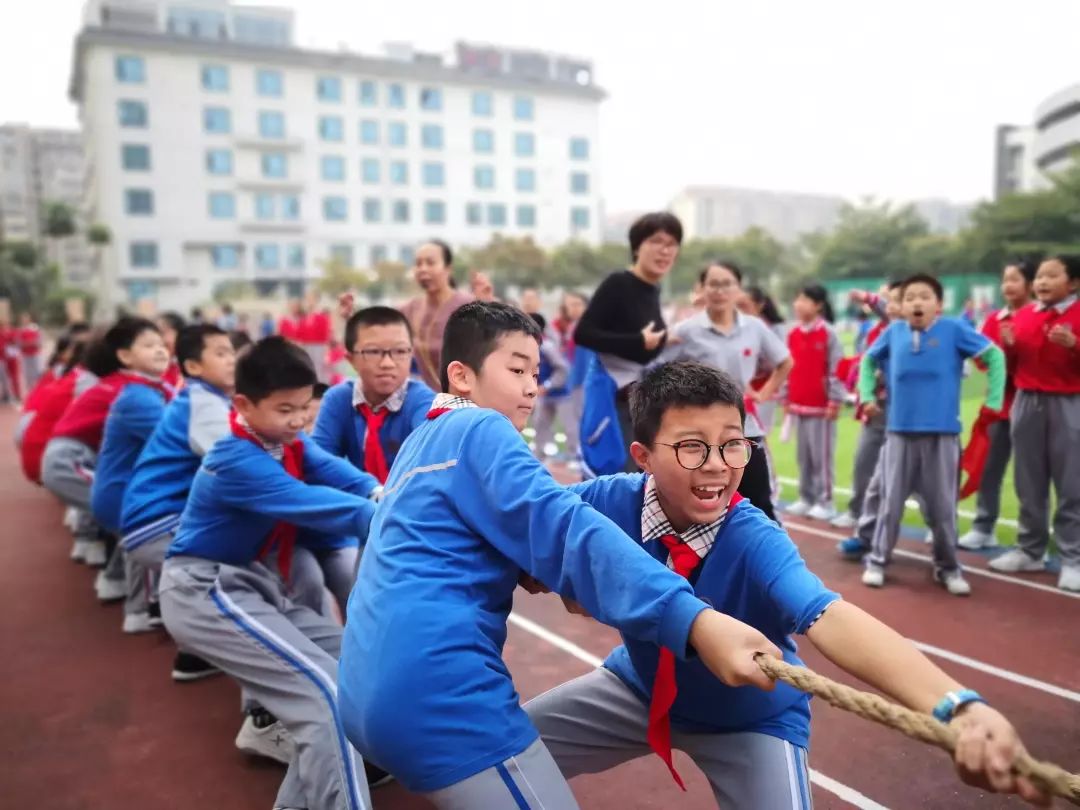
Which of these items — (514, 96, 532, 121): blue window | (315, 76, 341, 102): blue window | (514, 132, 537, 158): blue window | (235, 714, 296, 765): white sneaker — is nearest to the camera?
(235, 714, 296, 765): white sneaker

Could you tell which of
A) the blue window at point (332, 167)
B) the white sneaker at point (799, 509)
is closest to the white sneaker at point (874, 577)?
the white sneaker at point (799, 509)

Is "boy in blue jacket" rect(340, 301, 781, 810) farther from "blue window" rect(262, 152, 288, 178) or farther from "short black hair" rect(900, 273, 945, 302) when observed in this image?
"blue window" rect(262, 152, 288, 178)

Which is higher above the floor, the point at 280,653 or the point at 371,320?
the point at 371,320

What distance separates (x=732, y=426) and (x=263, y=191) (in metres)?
46.3

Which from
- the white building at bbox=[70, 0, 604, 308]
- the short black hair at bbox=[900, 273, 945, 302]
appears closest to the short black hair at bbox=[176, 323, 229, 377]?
the short black hair at bbox=[900, 273, 945, 302]

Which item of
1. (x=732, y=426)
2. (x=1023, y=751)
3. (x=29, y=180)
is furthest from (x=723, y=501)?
(x=29, y=180)

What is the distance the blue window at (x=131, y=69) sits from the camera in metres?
40.1

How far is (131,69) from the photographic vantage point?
40.3 meters

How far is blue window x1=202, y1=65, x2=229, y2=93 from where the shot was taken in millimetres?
42031

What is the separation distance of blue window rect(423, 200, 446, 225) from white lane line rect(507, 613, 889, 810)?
4531 cm

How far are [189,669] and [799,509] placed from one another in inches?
186

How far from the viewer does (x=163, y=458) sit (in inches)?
149

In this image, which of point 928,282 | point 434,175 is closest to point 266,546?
point 928,282

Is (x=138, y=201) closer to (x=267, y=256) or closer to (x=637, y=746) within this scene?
(x=267, y=256)
